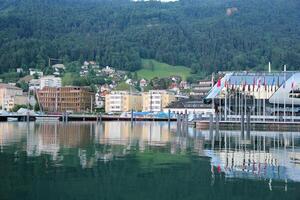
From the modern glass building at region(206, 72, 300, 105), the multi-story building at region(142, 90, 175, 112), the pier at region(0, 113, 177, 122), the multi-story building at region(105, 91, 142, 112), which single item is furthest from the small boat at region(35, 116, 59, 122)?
the modern glass building at region(206, 72, 300, 105)

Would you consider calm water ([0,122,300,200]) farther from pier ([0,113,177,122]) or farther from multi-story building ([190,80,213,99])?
multi-story building ([190,80,213,99])

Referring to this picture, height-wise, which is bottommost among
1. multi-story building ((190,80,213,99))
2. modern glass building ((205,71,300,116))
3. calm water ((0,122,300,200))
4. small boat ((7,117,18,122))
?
calm water ((0,122,300,200))

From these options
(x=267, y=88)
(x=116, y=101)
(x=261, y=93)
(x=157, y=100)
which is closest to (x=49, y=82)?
(x=116, y=101)

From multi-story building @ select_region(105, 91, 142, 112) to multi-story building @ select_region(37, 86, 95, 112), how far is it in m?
5.24

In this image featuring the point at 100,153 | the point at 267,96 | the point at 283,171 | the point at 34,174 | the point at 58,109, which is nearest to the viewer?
the point at 34,174

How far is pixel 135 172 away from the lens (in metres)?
30.6

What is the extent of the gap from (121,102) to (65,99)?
47.4 feet

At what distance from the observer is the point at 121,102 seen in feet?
574

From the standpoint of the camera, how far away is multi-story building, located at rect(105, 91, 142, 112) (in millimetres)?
174875

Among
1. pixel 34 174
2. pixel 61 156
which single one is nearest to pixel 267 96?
pixel 61 156

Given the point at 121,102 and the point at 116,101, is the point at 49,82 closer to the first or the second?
the point at 116,101

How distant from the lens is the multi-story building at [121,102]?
175 m

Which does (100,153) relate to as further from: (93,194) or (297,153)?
(93,194)

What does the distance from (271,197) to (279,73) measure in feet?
279
